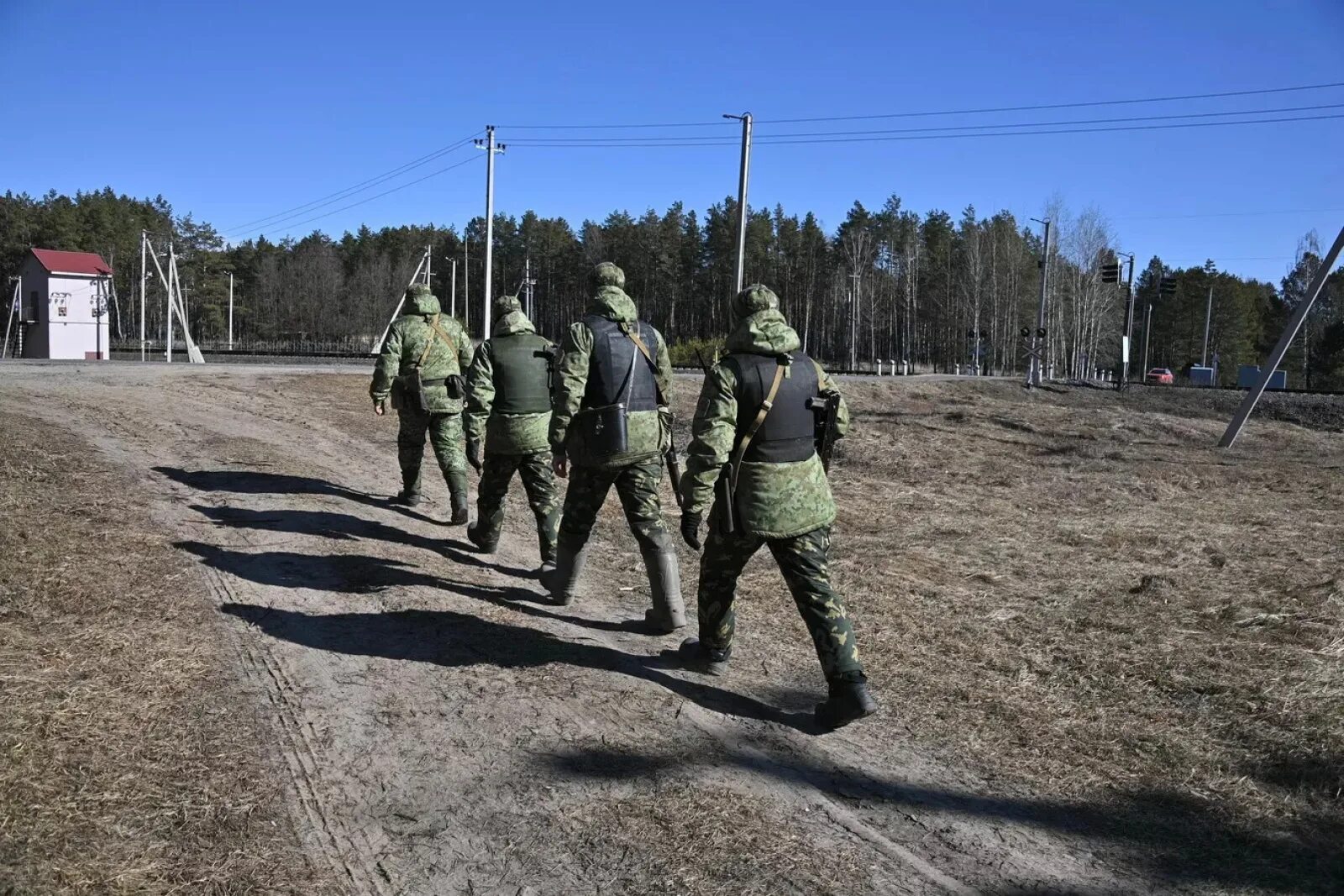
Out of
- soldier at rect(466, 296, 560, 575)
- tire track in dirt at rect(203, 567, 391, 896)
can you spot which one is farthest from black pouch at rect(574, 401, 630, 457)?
tire track in dirt at rect(203, 567, 391, 896)

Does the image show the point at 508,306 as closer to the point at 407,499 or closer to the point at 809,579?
the point at 407,499

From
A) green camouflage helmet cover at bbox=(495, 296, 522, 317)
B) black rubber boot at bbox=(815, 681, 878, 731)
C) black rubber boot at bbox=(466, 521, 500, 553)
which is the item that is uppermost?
green camouflage helmet cover at bbox=(495, 296, 522, 317)

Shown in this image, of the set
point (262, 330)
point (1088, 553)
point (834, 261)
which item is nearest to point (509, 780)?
point (1088, 553)

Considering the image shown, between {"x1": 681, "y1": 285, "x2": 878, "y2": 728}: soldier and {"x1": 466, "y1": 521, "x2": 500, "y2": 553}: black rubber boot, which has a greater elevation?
{"x1": 681, "y1": 285, "x2": 878, "y2": 728}: soldier

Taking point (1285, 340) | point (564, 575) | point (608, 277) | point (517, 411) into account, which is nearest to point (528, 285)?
point (1285, 340)

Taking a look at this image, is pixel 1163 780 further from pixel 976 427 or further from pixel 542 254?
pixel 542 254

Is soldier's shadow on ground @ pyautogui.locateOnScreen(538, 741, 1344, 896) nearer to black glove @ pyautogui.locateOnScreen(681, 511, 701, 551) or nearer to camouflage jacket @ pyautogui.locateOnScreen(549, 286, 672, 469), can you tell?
Result: black glove @ pyautogui.locateOnScreen(681, 511, 701, 551)

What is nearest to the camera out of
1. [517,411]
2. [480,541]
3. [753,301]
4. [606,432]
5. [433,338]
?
[753,301]

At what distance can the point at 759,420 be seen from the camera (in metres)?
4.58

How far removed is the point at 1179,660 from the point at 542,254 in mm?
88272

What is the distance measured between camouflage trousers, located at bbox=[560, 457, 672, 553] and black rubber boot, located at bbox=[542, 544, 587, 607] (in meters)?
0.35

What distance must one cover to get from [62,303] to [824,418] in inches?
2437

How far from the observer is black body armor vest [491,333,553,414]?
22.4 ft

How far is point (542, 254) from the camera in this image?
90.8 metres
